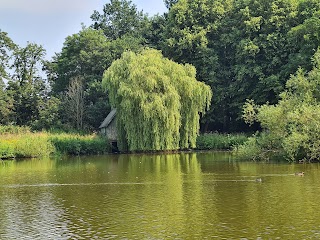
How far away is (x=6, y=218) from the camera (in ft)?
43.3

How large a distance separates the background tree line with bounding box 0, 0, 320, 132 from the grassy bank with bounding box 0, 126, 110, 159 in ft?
25.3

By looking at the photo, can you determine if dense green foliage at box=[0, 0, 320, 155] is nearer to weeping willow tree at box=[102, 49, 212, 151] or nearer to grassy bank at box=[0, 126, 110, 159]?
weeping willow tree at box=[102, 49, 212, 151]

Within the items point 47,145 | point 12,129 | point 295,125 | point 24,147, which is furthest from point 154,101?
point 12,129

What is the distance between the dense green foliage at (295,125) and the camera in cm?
2398

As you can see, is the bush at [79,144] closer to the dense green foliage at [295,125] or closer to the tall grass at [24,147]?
the tall grass at [24,147]

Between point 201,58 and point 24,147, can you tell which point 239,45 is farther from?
point 24,147

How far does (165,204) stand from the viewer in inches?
566

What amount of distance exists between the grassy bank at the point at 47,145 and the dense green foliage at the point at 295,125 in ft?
45.3

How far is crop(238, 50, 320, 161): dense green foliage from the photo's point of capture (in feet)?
78.7

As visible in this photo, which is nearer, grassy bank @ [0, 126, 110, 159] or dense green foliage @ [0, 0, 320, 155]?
grassy bank @ [0, 126, 110, 159]

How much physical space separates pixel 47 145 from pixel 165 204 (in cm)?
2264

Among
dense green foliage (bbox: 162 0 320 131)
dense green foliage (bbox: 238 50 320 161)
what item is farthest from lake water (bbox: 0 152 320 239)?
dense green foliage (bbox: 162 0 320 131)

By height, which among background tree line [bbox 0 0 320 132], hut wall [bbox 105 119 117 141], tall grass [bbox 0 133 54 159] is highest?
background tree line [bbox 0 0 320 132]

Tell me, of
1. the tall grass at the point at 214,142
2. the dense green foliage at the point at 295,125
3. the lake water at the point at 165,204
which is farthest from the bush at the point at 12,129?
the dense green foliage at the point at 295,125
